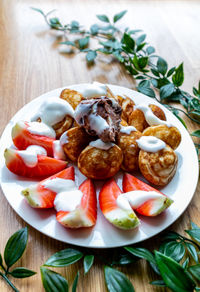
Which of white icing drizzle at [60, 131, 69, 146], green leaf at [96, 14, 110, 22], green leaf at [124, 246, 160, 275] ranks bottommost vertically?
white icing drizzle at [60, 131, 69, 146]

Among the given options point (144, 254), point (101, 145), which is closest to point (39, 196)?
point (101, 145)

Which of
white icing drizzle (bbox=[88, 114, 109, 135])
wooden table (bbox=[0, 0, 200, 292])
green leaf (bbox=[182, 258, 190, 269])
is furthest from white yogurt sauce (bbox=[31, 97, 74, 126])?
green leaf (bbox=[182, 258, 190, 269])

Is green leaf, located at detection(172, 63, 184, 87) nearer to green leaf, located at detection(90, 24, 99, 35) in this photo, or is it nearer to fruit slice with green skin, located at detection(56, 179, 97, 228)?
green leaf, located at detection(90, 24, 99, 35)

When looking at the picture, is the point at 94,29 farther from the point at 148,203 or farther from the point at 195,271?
the point at 195,271

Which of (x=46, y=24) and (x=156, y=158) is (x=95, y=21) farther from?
(x=156, y=158)

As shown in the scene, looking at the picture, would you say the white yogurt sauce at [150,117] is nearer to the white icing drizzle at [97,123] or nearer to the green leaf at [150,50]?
the white icing drizzle at [97,123]

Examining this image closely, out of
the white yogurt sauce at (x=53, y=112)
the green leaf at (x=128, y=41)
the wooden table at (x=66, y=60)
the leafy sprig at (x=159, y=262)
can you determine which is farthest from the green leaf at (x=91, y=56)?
the leafy sprig at (x=159, y=262)

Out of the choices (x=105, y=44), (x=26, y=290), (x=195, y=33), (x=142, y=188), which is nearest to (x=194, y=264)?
(x=142, y=188)
